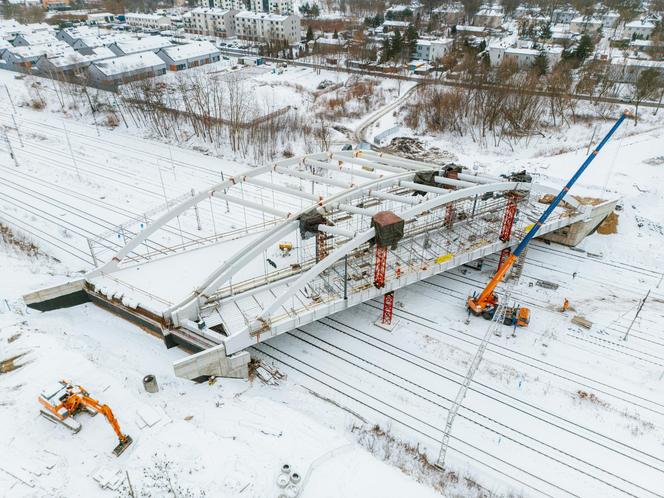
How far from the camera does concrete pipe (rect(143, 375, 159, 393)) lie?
18098mm

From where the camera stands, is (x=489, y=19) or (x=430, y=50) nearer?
(x=430, y=50)

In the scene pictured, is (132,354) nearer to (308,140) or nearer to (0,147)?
(308,140)

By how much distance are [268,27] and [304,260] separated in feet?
310

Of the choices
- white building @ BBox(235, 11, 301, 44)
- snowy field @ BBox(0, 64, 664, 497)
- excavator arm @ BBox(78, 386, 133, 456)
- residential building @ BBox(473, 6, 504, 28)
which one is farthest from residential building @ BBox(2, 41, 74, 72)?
residential building @ BBox(473, 6, 504, 28)

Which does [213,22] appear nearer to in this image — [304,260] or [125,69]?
[125,69]

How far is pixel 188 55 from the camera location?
76.6m

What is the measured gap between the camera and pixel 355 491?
49.6ft

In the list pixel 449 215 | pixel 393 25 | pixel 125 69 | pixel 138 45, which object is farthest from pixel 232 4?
pixel 449 215

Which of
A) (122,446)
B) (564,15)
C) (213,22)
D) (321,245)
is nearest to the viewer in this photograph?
(122,446)

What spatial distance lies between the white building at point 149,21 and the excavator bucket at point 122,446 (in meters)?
135

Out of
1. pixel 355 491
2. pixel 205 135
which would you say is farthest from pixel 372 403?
pixel 205 135

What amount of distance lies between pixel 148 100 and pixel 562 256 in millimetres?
45739

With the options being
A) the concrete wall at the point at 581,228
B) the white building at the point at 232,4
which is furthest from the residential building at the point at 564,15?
the concrete wall at the point at 581,228

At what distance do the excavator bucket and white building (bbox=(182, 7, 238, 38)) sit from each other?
116 meters
